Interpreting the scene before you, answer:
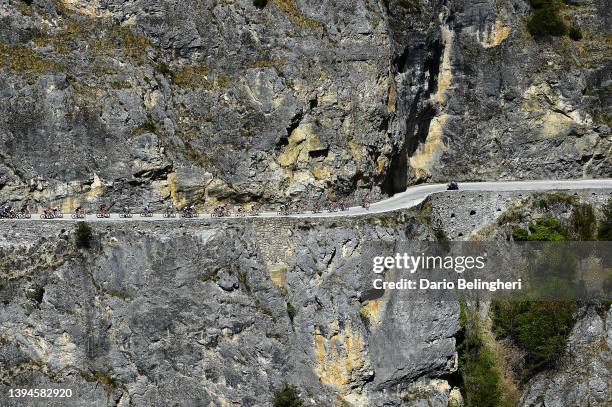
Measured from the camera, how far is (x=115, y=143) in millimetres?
53531

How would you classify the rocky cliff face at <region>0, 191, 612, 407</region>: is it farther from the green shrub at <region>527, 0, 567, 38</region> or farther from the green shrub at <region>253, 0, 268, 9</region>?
the green shrub at <region>527, 0, 567, 38</region>

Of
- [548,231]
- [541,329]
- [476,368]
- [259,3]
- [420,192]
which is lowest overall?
[476,368]

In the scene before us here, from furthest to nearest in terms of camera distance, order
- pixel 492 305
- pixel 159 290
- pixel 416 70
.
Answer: pixel 416 70 < pixel 492 305 < pixel 159 290

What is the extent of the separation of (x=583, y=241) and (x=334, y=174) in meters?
16.2

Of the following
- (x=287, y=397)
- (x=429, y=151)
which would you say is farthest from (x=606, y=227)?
(x=287, y=397)

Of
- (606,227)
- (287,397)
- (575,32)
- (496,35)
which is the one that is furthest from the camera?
(496,35)

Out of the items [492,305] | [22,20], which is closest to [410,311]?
[492,305]

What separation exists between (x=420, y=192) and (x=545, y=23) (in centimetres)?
1575

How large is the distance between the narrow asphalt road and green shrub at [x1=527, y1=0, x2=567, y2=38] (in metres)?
11.0

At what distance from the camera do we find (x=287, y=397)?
50094mm

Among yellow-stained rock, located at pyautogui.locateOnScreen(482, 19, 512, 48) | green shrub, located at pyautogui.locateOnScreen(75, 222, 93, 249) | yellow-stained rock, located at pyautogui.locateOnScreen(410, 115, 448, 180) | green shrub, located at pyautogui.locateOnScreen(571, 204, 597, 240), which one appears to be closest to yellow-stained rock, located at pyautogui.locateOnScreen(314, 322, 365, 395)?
green shrub, located at pyautogui.locateOnScreen(75, 222, 93, 249)

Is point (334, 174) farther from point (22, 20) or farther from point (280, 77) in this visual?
point (22, 20)

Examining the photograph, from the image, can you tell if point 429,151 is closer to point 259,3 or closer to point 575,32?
point 575,32

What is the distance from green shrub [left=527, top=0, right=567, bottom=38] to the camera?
63031 millimetres
